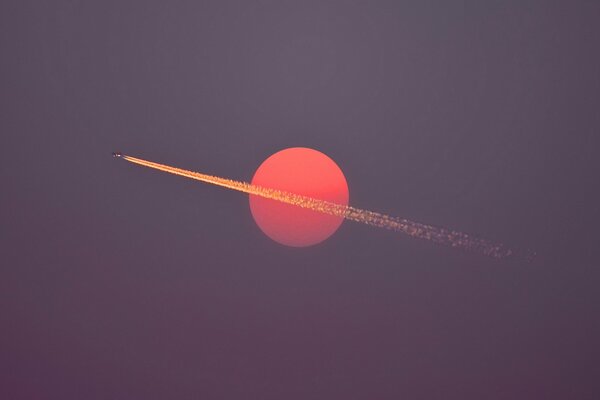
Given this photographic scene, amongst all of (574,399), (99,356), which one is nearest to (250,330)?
(99,356)

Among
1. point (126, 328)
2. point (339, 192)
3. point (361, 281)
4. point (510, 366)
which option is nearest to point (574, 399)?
point (510, 366)

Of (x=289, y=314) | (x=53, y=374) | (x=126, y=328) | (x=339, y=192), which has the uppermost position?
(x=339, y=192)

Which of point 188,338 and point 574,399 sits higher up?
point 574,399

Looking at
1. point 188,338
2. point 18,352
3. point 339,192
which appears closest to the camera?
point 339,192

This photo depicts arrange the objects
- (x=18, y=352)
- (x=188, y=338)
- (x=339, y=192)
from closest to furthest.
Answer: (x=339, y=192) < (x=18, y=352) < (x=188, y=338)

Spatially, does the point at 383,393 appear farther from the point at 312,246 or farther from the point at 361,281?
the point at 312,246

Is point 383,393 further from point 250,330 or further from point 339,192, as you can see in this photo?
point 339,192

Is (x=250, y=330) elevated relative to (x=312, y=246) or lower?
lower

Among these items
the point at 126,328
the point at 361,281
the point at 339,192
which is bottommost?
the point at 126,328

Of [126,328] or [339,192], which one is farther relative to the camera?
[126,328]
